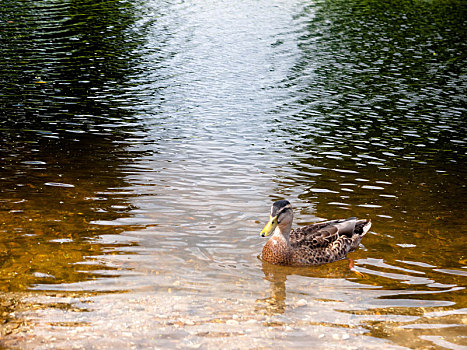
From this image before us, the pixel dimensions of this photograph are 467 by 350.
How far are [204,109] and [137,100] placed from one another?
3.29 metres

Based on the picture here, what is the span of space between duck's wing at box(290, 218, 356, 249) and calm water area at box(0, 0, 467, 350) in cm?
59

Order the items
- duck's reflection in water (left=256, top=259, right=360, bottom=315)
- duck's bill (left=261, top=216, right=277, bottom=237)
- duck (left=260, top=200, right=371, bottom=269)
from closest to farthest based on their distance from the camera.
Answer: duck's reflection in water (left=256, top=259, right=360, bottom=315) → duck's bill (left=261, top=216, right=277, bottom=237) → duck (left=260, top=200, right=371, bottom=269)

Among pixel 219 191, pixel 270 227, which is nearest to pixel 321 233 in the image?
pixel 270 227

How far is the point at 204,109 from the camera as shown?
27.0m

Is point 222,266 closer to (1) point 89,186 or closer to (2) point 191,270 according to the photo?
(2) point 191,270

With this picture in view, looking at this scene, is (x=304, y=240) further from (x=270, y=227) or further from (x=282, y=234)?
(x=270, y=227)

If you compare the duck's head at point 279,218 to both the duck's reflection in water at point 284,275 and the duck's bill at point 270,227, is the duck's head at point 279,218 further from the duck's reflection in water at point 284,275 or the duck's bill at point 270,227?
the duck's reflection in water at point 284,275

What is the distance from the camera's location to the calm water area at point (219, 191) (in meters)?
10.6

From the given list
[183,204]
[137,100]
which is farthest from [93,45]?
[183,204]

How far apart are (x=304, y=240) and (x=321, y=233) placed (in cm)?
50

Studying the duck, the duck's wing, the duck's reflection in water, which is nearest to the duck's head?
the duck

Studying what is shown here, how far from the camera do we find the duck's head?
1284 cm

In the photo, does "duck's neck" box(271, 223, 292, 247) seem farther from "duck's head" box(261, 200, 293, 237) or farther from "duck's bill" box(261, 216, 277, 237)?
"duck's bill" box(261, 216, 277, 237)

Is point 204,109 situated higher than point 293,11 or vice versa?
point 204,109
